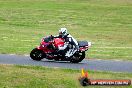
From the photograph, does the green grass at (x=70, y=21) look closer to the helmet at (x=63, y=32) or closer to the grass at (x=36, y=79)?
the helmet at (x=63, y=32)

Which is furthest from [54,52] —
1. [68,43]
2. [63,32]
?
[63,32]

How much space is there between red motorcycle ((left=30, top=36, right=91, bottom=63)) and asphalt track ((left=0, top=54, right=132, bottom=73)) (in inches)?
10.3

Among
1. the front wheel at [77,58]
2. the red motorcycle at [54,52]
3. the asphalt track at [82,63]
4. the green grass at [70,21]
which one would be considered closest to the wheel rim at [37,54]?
the red motorcycle at [54,52]

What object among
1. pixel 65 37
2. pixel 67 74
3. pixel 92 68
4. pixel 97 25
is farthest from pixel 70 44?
pixel 97 25

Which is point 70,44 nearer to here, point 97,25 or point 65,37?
point 65,37

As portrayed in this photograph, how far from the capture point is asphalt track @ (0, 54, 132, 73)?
65.0 ft

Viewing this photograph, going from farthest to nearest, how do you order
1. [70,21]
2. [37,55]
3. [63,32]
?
[70,21]
[37,55]
[63,32]

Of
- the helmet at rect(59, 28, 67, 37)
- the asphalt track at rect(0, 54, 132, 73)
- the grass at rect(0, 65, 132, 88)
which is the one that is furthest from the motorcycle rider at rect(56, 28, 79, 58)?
the grass at rect(0, 65, 132, 88)

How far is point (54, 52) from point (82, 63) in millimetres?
1475

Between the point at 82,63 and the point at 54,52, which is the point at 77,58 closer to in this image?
the point at 82,63

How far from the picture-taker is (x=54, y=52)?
2197 centimetres

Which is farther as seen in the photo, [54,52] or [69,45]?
[54,52]

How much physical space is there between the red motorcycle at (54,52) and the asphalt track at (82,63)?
0.26 m

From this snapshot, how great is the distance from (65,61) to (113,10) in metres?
45.8
